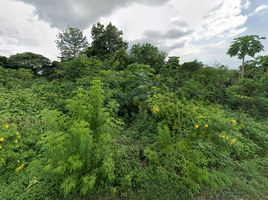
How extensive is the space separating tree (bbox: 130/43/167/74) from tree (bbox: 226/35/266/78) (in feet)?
16.1

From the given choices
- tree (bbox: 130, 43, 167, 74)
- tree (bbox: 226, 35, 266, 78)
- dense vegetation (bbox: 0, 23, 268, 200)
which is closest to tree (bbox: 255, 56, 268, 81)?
tree (bbox: 226, 35, 266, 78)

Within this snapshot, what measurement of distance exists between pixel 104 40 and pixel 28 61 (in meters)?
9.50

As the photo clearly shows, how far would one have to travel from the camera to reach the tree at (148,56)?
10.1m

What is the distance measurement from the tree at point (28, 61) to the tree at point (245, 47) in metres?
19.7

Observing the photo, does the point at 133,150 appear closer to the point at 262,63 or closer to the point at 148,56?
the point at 262,63

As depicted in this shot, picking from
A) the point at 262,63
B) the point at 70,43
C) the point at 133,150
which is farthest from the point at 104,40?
the point at 133,150

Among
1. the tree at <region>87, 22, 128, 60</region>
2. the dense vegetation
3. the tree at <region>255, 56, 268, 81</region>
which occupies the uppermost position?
the tree at <region>87, 22, 128, 60</region>

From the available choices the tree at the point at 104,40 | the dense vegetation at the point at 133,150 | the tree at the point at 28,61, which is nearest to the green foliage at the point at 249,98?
the dense vegetation at the point at 133,150

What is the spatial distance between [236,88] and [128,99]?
4.33m

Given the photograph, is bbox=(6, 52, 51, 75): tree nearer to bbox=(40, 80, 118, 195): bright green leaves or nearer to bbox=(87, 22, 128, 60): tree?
bbox=(87, 22, 128, 60): tree

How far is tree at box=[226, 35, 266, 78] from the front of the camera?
21.5 feet

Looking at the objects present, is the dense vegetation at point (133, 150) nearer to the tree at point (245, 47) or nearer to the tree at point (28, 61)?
the tree at point (245, 47)

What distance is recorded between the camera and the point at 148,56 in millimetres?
10125

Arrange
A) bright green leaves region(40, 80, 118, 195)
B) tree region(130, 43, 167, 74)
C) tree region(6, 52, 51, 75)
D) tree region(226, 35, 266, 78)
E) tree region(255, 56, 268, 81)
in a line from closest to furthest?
bright green leaves region(40, 80, 118, 195) < tree region(255, 56, 268, 81) < tree region(226, 35, 266, 78) < tree region(130, 43, 167, 74) < tree region(6, 52, 51, 75)
